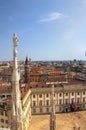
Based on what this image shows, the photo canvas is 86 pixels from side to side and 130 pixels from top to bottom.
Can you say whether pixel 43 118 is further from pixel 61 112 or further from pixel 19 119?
pixel 19 119

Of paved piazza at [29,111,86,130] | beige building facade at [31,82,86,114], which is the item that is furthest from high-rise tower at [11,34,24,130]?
beige building facade at [31,82,86,114]

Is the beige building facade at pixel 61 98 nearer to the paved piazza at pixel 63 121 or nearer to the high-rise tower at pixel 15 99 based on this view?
the paved piazza at pixel 63 121

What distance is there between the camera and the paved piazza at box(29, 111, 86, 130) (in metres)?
55.2

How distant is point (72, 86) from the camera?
69.1 m

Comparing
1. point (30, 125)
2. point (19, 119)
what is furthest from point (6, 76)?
point (19, 119)

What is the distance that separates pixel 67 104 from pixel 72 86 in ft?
19.3

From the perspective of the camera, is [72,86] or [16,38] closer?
[16,38]

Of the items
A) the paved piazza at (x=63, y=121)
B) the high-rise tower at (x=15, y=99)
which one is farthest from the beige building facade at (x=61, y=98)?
the high-rise tower at (x=15, y=99)

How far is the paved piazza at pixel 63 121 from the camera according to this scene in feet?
181

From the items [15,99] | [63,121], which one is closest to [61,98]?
[63,121]

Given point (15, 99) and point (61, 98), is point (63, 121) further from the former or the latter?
point (15, 99)

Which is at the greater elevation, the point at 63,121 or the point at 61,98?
the point at 61,98

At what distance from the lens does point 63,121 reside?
59438mm

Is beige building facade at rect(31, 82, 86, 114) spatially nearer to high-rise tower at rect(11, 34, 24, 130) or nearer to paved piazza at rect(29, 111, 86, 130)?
paved piazza at rect(29, 111, 86, 130)
